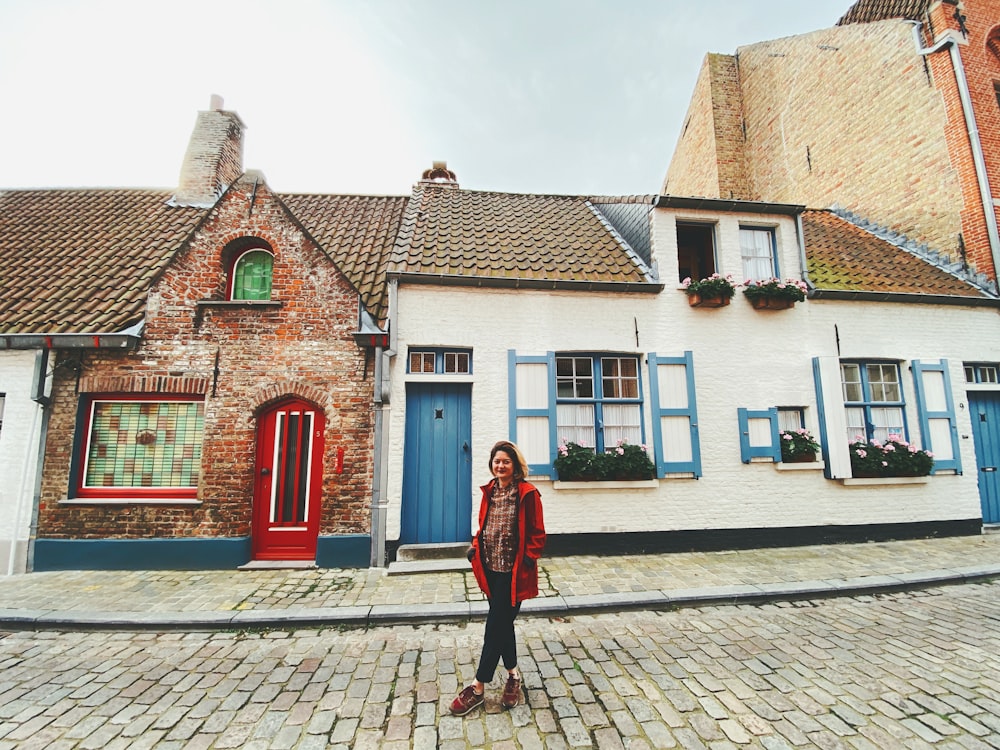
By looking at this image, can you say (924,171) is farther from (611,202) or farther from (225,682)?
(225,682)

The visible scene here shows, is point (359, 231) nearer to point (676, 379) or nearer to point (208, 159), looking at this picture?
point (208, 159)

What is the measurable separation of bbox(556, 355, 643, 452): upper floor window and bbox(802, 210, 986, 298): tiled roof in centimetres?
393

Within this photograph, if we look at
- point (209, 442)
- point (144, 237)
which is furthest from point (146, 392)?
point (144, 237)

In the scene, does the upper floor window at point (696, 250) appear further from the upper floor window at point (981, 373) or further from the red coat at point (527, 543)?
the red coat at point (527, 543)

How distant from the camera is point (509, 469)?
2.99 m

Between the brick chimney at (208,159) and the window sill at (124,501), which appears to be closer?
the window sill at (124,501)

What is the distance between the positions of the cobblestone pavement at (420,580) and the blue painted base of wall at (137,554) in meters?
0.10

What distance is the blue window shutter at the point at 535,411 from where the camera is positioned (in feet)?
19.9

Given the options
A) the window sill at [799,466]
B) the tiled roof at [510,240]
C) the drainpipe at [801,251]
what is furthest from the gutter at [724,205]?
the window sill at [799,466]

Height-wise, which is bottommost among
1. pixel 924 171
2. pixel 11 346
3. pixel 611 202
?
pixel 11 346

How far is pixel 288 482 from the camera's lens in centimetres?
586

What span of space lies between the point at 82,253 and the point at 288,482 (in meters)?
5.77

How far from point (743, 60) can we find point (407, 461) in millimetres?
16751

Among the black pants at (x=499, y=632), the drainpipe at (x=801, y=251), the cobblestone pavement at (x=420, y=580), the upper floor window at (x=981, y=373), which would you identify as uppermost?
the drainpipe at (x=801, y=251)
